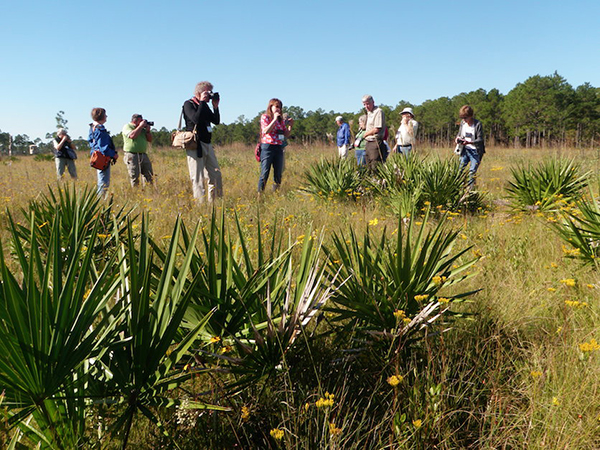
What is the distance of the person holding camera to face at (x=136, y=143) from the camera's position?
7223 millimetres

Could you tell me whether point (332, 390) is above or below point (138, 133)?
below

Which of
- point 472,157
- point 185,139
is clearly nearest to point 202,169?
point 185,139

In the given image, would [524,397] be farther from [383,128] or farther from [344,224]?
[383,128]

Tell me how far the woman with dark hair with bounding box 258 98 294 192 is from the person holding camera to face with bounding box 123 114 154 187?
6.81ft

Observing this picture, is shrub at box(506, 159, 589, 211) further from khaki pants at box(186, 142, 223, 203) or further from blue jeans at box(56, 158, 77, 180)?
blue jeans at box(56, 158, 77, 180)

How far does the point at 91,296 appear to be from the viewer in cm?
127

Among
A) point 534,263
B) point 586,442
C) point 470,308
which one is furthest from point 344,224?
point 586,442

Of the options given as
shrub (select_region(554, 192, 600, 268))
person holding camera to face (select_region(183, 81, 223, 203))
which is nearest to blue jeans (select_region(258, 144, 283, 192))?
person holding camera to face (select_region(183, 81, 223, 203))

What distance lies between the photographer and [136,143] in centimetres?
734

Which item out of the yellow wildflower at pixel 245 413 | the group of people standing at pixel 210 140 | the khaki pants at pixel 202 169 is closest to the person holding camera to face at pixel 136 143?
the group of people standing at pixel 210 140

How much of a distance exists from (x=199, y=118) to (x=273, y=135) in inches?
56.7

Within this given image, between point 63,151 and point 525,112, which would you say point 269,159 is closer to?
point 63,151

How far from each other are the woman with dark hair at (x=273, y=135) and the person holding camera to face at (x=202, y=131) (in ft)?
3.06

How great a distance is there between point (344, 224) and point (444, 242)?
2963 mm
